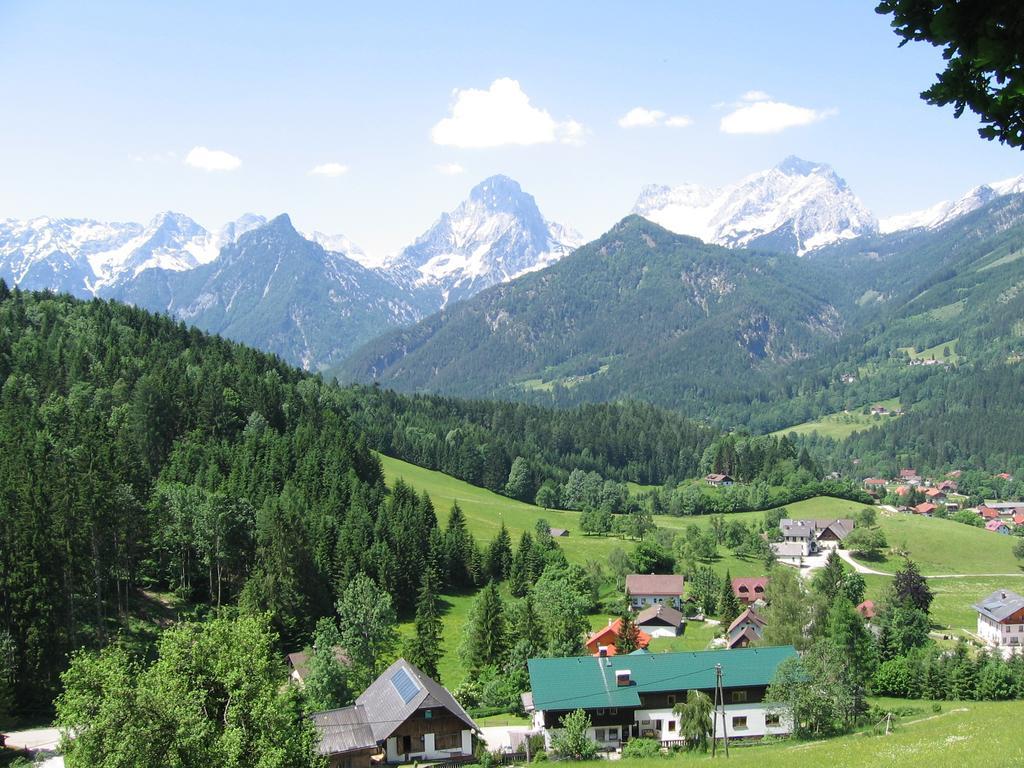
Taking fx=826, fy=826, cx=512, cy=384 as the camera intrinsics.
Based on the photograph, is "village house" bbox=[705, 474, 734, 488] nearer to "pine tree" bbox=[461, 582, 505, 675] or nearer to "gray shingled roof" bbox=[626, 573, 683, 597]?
"gray shingled roof" bbox=[626, 573, 683, 597]

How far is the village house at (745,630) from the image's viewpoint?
81812mm

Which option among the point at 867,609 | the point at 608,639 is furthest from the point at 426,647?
the point at 867,609

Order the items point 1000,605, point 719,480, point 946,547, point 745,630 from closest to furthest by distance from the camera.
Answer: point 745,630 → point 1000,605 → point 946,547 → point 719,480

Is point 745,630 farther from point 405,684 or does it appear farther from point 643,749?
point 405,684

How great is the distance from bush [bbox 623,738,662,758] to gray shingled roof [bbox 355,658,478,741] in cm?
992

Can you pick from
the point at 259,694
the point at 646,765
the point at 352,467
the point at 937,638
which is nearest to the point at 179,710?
the point at 259,694

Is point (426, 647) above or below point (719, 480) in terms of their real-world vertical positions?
below

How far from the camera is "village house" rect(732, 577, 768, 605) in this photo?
106 m

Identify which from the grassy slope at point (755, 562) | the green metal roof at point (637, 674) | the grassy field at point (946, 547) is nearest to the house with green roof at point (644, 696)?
the green metal roof at point (637, 674)

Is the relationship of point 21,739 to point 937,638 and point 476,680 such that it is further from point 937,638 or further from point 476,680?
point 937,638

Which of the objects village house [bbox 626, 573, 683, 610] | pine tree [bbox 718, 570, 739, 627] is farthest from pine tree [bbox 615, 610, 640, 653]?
village house [bbox 626, 573, 683, 610]

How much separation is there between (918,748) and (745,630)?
47.8 metres

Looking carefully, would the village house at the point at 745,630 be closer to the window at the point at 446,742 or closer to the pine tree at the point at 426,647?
the pine tree at the point at 426,647

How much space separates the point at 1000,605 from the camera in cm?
9162
